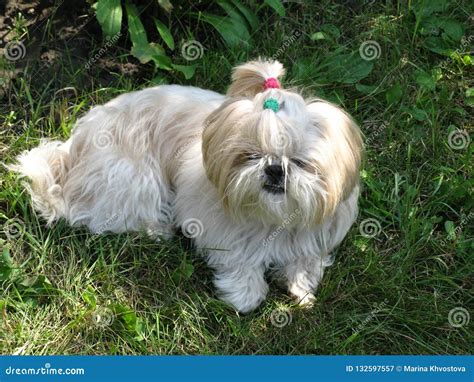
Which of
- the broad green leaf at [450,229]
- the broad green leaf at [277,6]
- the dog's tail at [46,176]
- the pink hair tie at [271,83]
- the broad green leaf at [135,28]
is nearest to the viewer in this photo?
the pink hair tie at [271,83]

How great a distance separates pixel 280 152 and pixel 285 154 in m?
0.02

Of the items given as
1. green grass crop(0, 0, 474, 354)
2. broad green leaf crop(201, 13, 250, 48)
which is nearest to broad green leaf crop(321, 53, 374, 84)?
green grass crop(0, 0, 474, 354)

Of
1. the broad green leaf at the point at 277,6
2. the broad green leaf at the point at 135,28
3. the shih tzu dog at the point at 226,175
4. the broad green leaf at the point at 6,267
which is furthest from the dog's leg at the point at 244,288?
the broad green leaf at the point at 277,6

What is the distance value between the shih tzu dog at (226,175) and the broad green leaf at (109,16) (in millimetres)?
494

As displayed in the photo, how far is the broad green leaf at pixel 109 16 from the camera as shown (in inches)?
168

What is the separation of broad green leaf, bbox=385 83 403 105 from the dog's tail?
1.94 meters

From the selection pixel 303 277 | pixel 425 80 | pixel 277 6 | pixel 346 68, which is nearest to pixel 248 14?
pixel 277 6

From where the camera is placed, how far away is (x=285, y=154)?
10.3ft

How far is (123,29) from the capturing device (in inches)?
183

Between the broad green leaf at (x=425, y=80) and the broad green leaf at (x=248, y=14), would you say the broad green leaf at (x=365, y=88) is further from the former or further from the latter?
the broad green leaf at (x=248, y=14)

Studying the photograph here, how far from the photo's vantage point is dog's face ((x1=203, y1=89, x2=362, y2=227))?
314 centimetres

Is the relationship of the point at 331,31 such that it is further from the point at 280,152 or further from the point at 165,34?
the point at 280,152

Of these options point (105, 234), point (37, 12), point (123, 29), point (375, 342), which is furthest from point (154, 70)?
point (375, 342)

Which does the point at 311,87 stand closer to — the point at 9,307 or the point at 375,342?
the point at 375,342
